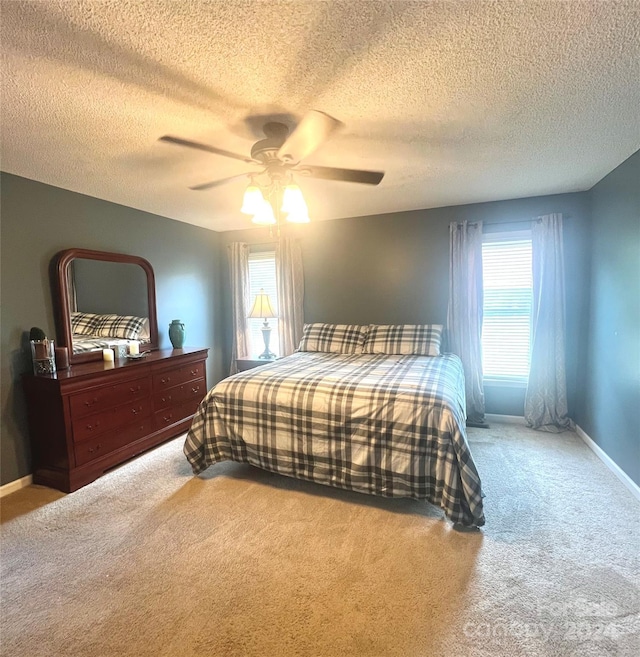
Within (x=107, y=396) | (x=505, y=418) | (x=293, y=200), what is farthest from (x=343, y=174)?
(x=505, y=418)

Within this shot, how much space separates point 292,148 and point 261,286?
2988 mm

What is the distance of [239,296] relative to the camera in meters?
4.67

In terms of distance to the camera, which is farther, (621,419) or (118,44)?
(621,419)

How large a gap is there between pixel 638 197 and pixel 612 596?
2342mm

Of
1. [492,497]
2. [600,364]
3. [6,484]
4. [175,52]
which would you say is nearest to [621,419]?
[600,364]

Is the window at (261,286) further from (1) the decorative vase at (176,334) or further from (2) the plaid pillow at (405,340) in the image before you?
(2) the plaid pillow at (405,340)

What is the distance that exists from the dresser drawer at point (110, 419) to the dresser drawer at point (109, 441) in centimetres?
4

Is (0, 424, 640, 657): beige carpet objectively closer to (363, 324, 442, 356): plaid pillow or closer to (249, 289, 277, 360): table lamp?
(363, 324, 442, 356): plaid pillow

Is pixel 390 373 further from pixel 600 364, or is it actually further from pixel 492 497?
pixel 600 364

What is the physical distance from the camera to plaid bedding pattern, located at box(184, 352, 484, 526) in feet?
6.64

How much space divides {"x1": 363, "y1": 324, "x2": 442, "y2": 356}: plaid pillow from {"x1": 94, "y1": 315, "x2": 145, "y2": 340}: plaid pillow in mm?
2343

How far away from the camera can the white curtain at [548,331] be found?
337 centimetres

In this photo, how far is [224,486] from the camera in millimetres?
2520

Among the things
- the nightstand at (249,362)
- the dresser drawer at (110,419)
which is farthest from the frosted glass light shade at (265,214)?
the nightstand at (249,362)
